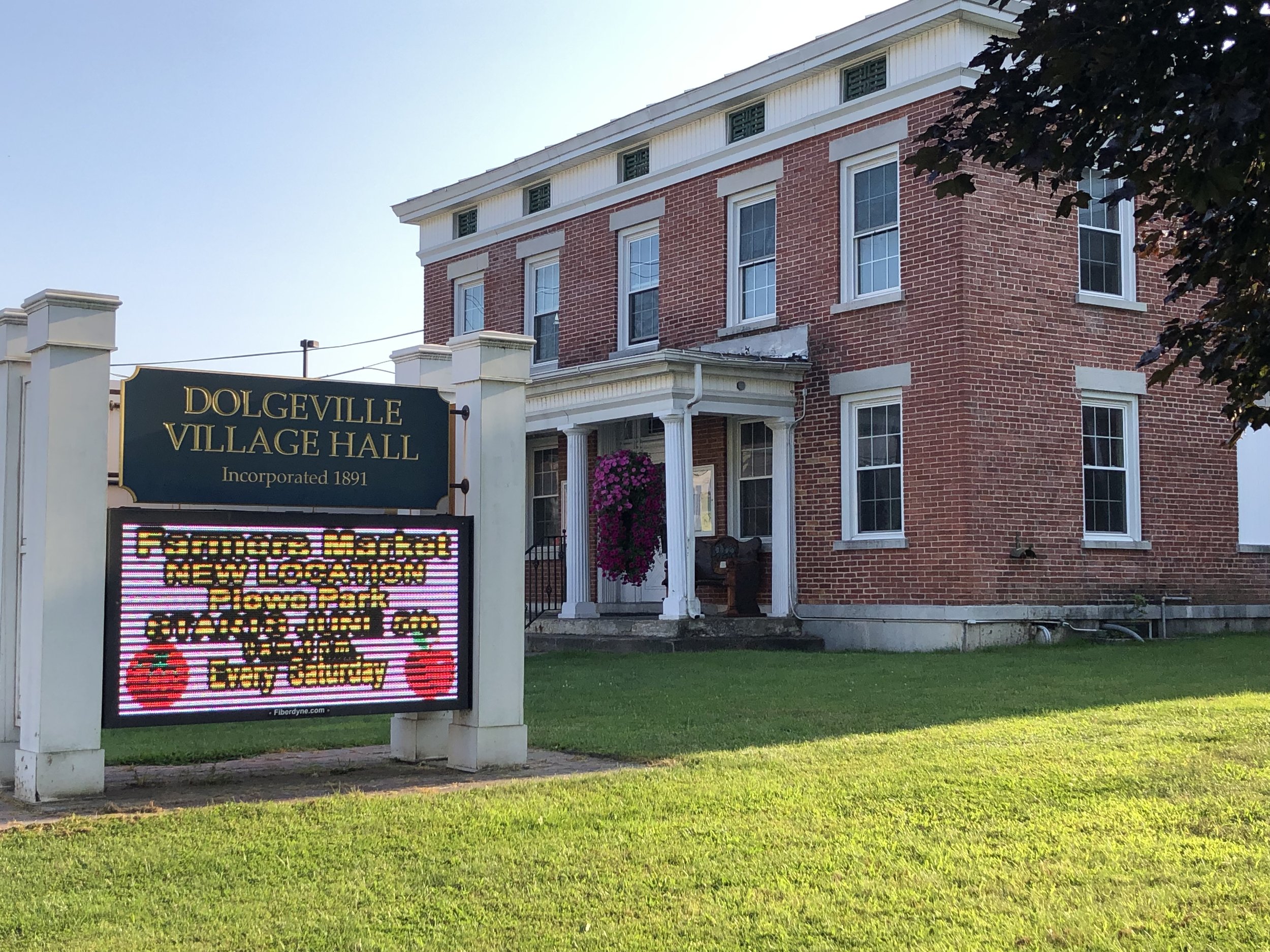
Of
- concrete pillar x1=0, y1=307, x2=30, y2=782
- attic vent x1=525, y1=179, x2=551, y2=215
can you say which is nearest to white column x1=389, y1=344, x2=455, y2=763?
concrete pillar x1=0, y1=307, x2=30, y2=782

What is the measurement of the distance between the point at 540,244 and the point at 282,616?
1643 cm

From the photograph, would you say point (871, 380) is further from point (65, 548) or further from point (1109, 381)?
point (65, 548)

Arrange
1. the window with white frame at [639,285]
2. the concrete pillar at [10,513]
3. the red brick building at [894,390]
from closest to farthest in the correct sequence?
the concrete pillar at [10,513], the red brick building at [894,390], the window with white frame at [639,285]

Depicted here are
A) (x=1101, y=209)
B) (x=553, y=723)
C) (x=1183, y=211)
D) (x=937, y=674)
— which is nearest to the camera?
(x=1183, y=211)

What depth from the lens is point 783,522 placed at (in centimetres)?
1897

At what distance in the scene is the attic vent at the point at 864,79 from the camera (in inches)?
719

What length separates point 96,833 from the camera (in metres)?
6.54

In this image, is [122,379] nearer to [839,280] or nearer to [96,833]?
[96,833]

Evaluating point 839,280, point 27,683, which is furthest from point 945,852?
point 839,280

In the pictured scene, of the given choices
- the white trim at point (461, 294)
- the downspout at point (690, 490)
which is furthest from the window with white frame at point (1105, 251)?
the white trim at point (461, 294)

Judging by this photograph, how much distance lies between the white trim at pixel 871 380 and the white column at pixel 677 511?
217 cm

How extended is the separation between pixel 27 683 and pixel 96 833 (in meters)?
1.43

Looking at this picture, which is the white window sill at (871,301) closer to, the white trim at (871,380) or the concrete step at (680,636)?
the white trim at (871,380)

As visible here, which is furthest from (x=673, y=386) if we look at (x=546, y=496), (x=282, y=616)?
(x=282, y=616)
